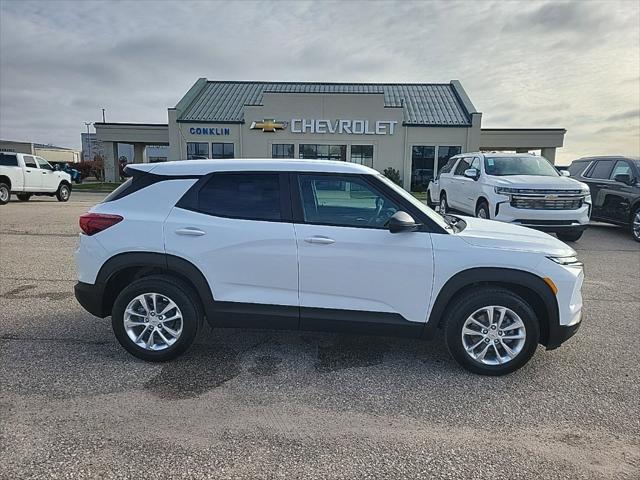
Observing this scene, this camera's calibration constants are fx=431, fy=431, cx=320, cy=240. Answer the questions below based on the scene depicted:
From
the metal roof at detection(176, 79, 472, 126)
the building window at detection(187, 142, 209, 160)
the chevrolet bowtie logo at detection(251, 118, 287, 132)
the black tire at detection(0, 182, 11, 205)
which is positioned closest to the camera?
the black tire at detection(0, 182, 11, 205)

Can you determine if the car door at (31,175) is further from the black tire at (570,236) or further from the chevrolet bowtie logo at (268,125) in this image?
the black tire at (570,236)

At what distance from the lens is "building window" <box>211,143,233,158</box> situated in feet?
94.1

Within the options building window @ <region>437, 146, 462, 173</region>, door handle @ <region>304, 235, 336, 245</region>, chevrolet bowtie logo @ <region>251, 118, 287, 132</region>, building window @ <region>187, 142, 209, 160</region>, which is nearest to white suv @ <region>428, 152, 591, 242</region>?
door handle @ <region>304, 235, 336, 245</region>

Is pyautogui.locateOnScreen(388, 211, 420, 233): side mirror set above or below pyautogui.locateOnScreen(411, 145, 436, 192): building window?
below

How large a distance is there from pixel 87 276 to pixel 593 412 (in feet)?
13.7

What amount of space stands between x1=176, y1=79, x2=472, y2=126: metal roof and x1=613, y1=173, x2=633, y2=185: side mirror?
708 inches

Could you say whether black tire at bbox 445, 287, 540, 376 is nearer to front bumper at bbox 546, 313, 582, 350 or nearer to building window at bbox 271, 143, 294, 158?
front bumper at bbox 546, 313, 582, 350

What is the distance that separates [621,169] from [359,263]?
Answer: 10457 millimetres

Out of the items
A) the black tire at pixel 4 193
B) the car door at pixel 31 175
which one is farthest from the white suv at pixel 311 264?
the car door at pixel 31 175

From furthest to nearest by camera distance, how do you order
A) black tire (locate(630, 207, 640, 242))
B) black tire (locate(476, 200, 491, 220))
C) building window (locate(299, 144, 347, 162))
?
building window (locate(299, 144, 347, 162))
black tire (locate(630, 207, 640, 242))
black tire (locate(476, 200, 491, 220))

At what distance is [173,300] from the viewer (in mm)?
3645

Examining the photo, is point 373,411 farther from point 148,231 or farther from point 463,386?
point 148,231

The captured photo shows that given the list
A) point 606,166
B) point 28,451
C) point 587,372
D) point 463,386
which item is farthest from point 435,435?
A: point 606,166

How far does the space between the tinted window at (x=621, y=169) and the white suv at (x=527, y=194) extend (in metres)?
2.00
